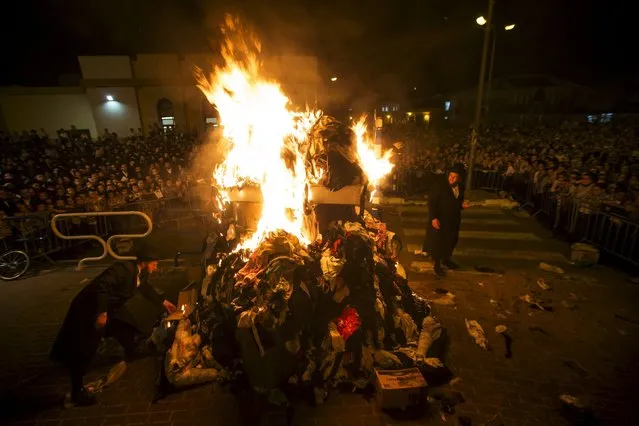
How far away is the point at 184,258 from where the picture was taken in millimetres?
8477

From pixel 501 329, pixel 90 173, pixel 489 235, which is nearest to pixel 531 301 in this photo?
pixel 501 329

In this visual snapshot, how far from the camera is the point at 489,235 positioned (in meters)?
10.1

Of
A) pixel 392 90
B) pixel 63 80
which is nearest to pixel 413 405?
pixel 392 90

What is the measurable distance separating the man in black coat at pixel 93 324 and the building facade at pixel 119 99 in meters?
19.1

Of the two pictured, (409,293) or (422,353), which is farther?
(409,293)

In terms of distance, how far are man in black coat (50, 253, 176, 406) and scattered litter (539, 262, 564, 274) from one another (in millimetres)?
8320

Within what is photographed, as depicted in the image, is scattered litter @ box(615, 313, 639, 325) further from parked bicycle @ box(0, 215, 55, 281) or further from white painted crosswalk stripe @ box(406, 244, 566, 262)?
parked bicycle @ box(0, 215, 55, 281)

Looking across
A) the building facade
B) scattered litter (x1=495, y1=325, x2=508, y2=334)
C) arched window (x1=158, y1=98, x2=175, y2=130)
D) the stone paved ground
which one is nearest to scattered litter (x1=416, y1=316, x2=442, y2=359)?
the stone paved ground

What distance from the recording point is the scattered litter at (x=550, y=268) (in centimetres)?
771

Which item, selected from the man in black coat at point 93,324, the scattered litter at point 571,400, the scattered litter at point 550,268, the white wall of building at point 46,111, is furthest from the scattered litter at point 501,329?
the white wall of building at point 46,111

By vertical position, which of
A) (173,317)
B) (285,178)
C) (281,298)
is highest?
(285,178)

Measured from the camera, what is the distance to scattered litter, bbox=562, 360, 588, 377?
4.71 metres

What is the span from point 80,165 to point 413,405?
48.9 ft

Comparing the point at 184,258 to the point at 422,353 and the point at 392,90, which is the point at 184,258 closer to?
the point at 422,353
